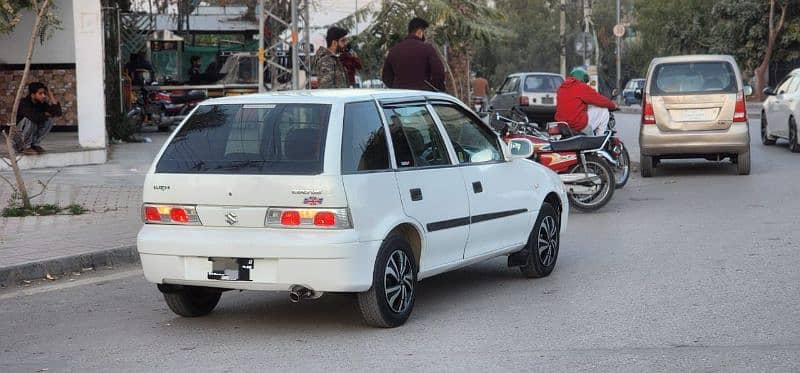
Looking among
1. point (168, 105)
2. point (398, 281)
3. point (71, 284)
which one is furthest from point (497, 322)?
point (168, 105)

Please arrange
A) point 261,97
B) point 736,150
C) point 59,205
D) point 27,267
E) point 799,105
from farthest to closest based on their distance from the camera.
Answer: point 799,105, point 736,150, point 59,205, point 27,267, point 261,97

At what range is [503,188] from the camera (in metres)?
8.64

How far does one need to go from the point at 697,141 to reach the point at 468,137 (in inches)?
367

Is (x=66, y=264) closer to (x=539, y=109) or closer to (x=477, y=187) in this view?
(x=477, y=187)

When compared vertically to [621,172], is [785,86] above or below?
above

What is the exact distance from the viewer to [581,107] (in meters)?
15.8

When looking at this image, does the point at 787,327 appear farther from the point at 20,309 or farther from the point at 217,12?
the point at 217,12

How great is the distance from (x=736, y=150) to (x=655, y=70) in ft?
5.44

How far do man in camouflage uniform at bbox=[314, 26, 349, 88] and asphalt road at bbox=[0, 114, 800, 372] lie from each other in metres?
3.95

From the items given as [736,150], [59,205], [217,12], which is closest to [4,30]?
[59,205]

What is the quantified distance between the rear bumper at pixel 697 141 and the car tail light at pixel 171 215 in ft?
37.1

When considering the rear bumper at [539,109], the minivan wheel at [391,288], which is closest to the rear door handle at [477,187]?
the minivan wheel at [391,288]

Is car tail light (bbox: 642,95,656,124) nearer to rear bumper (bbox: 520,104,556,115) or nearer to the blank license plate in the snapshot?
the blank license plate

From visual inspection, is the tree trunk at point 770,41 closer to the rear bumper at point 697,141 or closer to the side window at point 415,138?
the rear bumper at point 697,141
